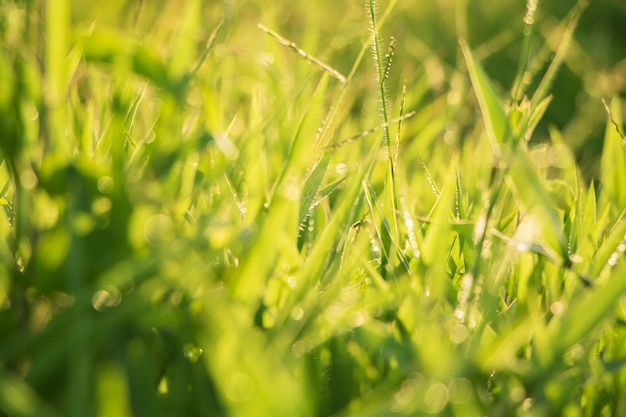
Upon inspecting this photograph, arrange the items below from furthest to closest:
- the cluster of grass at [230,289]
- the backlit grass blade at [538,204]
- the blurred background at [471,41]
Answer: the blurred background at [471,41] → the backlit grass blade at [538,204] → the cluster of grass at [230,289]

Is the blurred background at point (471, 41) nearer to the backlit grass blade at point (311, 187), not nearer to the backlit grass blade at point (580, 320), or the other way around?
the backlit grass blade at point (311, 187)

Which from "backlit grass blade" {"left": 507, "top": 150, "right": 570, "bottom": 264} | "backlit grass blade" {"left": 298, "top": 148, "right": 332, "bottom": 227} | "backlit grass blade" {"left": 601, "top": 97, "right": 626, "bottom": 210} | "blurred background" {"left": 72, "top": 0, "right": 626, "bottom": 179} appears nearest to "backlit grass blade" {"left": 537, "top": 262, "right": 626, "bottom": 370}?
"backlit grass blade" {"left": 507, "top": 150, "right": 570, "bottom": 264}

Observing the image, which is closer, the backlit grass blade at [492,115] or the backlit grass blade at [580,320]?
the backlit grass blade at [580,320]

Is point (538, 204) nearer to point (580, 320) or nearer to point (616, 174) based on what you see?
point (580, 320)

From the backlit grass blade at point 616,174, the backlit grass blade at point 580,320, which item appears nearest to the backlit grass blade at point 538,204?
the backlit grass blade at point 580,320

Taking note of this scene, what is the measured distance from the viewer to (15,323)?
21.8 inches

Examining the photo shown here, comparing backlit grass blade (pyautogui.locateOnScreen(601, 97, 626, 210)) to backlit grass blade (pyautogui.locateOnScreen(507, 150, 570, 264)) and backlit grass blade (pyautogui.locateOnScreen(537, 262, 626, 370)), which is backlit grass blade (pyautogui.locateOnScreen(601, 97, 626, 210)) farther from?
backlit grass blade (pyautogui.locateOnScreen(537, 262, 626, 370))

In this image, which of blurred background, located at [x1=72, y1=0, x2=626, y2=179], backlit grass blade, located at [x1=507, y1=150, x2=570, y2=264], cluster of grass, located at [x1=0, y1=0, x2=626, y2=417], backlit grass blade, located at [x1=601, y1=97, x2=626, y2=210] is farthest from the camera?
blurred background, located at [x1=72, y1=0, x2=626, y2=179]

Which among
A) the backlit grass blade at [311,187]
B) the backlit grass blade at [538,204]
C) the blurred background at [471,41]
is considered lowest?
the blurred background at [471,41]

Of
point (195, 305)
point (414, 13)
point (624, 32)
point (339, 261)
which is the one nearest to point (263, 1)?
point (414, 13)

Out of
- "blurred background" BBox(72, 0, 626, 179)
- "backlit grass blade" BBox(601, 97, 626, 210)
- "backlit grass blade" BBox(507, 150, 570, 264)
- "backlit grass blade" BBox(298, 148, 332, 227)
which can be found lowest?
"blurred background" BBox(72, 0, 626, 179)

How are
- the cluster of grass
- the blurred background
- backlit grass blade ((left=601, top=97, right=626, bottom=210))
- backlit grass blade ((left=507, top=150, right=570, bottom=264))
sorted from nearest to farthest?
1. the cluster of grass
2. backlit grass blade ((left=507, top=150, right=570, bottom=264))
3. backlit grass blade ((left=601, top=97, right=626, bottom=210))
4. the blurred background

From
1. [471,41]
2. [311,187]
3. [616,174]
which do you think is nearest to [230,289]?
[311,187]

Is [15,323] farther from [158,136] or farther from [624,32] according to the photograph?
[624,32]
